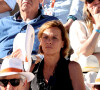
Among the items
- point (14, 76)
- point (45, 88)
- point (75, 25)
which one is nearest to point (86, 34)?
point (75, 25)

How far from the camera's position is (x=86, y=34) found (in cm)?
296

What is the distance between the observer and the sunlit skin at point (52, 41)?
Answer: 2.13 metres

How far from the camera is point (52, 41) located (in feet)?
6.98

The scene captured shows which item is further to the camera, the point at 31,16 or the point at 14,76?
the point at 31,16

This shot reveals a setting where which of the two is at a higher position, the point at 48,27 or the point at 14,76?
the point at 48,27

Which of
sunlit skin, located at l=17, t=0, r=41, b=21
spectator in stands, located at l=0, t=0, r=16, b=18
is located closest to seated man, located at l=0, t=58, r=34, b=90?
sunlit skin, located at l=17, t=0, r=41, b=21

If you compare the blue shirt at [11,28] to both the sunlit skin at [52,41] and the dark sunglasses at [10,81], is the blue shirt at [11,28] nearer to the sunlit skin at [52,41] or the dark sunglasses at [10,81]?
the sunlit skin at [52,41]

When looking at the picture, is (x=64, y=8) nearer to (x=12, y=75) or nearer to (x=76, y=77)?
(x=76, y=77)

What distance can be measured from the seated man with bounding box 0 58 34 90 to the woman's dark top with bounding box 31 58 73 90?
0.72 feet

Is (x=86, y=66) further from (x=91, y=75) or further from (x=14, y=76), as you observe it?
(x=14, y=76)

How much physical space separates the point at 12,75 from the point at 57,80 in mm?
413

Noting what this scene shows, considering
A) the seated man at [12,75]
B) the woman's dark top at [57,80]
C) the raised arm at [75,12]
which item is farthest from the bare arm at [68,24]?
the seated man at [12,75]

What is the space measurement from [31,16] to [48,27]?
2.62ft

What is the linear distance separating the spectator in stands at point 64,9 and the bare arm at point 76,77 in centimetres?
139
